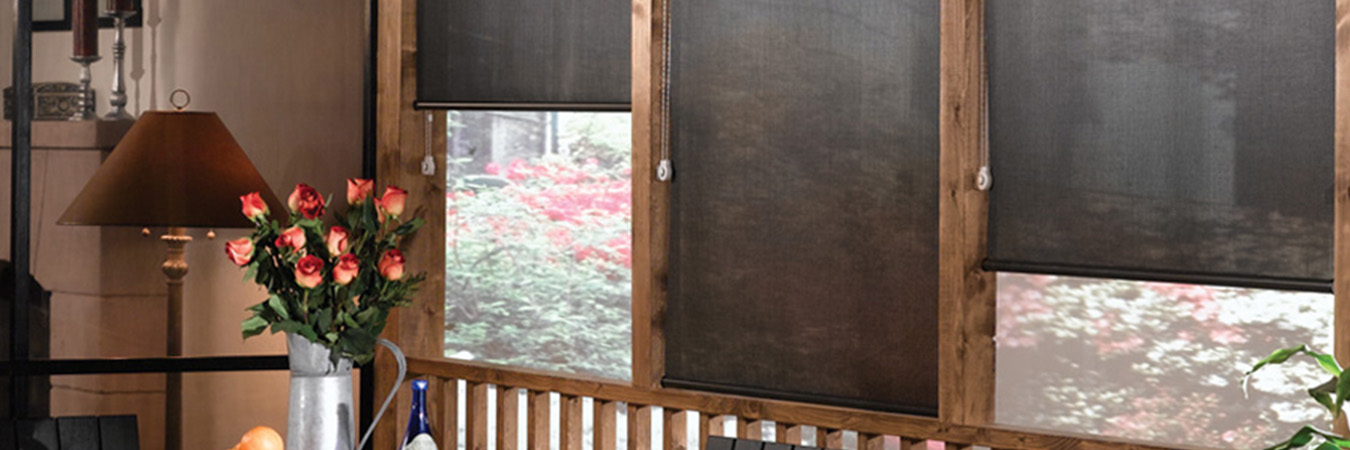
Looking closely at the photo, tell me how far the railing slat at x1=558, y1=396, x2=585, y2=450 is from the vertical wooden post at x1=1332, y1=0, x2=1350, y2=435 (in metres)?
1.75

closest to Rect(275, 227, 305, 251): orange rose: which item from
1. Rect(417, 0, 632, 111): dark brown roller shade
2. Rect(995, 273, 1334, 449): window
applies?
Rect(417, 0, 632, 111): dark brown roller shade

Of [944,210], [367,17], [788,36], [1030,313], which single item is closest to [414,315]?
[367,17]

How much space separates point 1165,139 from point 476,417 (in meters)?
1.90

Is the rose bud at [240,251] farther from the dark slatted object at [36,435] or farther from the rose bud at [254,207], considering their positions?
the dark slatted object at [36,435]

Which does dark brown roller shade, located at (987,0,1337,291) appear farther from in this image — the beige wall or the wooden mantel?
the wooden mantel

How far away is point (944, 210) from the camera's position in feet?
8.99

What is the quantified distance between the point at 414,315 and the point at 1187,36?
2.11 metres

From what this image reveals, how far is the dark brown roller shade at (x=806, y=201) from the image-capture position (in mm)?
2818

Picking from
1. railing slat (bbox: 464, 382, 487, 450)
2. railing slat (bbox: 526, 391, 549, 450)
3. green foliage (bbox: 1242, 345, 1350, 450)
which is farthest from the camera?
railing slat (bbox: 464, 382, 487, 450)

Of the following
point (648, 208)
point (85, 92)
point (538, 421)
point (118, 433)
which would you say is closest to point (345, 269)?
point (118, 433)

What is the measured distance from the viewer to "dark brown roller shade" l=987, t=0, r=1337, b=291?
2.40 metres

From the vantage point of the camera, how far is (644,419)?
321cm

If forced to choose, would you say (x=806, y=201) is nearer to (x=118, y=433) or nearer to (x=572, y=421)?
(x=572, y=421)

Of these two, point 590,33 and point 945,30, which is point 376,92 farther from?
point 945,30
